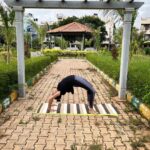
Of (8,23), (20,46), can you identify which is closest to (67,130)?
(20,46)

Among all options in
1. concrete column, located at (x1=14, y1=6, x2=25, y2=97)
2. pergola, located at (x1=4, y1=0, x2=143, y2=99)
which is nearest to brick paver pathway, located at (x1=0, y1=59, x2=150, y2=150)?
concrete column, located at (x1=14, y1=6, x2=25, y2=97)

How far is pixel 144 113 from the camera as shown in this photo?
598cm

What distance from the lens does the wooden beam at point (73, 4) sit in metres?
7.18

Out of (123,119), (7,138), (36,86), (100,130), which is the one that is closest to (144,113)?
(123,119)

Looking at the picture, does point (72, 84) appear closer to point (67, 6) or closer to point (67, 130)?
point (67, 130)

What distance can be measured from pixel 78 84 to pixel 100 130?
1433mm

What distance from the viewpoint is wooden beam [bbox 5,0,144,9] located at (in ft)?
23.6

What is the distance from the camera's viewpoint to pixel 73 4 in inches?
285

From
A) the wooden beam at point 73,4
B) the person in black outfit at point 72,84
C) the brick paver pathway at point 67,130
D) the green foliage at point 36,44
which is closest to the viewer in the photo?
the brick paver pathway at point 67,130

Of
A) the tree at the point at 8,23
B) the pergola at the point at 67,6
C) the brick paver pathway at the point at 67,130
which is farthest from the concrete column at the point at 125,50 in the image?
the tree at the point at 8,23

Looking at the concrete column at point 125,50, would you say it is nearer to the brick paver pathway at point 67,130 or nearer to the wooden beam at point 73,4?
the wooden beam at point 73,4

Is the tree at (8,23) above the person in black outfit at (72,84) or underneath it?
above

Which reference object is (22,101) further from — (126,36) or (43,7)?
(126,36)

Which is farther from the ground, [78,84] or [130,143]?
[78,84]
